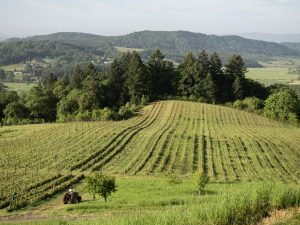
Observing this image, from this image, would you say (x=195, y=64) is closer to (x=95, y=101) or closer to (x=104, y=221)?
(x=95, y=101)

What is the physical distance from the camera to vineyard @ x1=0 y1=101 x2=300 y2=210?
1432 inches

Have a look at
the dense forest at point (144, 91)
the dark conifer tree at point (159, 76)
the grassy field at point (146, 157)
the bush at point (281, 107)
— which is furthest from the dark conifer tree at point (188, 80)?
→ the bush at point (281, 107)

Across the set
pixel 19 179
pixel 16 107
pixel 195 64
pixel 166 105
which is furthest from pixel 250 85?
pixel 19 179

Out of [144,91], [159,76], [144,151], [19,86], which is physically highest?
[159,76]

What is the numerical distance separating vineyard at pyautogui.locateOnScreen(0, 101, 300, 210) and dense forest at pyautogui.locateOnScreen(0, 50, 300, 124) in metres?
11.4

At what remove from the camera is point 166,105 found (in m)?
76.5

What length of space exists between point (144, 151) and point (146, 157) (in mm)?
2550

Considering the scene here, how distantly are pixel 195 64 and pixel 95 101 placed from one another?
81.4 ft

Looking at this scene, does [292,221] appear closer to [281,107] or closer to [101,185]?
[101,185]

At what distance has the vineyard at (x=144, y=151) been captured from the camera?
36.4 meters

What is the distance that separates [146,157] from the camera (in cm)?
4394

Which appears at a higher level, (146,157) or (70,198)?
(70,198)

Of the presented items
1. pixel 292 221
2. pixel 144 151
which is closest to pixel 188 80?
pixel 144 151

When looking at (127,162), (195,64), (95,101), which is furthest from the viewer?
(195,64)
